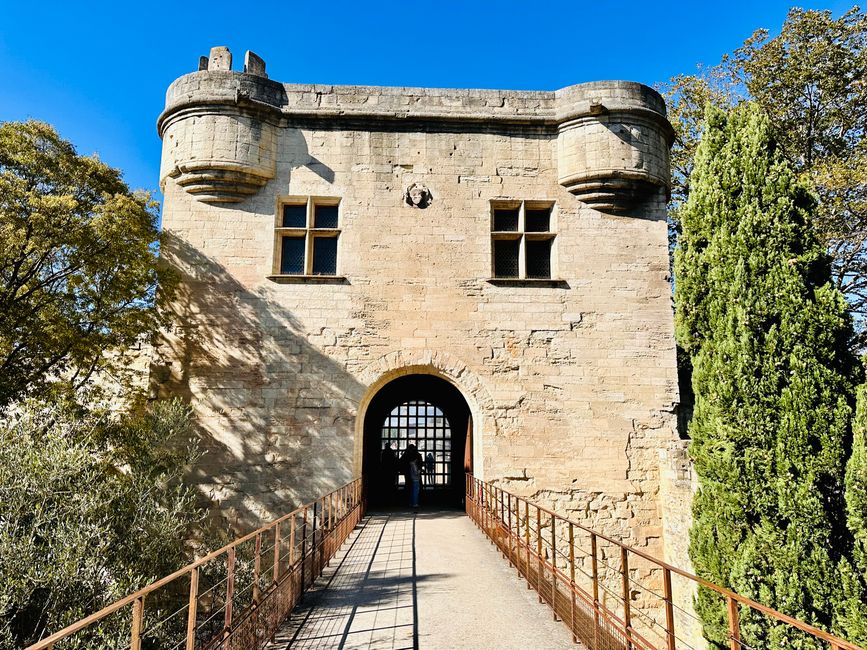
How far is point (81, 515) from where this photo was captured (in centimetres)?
632

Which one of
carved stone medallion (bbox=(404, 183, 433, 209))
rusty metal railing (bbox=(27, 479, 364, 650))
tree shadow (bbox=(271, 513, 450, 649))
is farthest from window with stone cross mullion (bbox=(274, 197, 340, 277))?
tree shadow (bbox=(271, 513, 450, 649))

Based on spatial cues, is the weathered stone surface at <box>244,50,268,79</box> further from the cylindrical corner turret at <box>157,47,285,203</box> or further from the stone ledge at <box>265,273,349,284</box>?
the stone ledge at <box>265,273,349,284</box>

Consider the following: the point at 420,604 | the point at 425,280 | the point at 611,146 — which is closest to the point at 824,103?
the point at 611,146

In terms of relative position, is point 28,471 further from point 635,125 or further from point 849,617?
point 635,125

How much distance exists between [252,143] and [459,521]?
6.90 m

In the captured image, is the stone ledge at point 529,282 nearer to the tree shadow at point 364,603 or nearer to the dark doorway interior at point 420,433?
the dark doorway interior at point 420,433

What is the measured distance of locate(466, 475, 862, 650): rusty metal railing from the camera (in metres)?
3.03

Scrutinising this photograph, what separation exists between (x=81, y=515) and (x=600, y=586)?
6.42 metres

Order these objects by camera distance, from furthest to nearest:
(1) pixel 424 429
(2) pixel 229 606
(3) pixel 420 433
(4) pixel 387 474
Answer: (3) pixel 420 433 → (1) pixel 424 429 → (4) pixel 387 474 → (2) pixel 229 606

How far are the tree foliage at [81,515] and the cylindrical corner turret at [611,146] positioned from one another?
7.49m

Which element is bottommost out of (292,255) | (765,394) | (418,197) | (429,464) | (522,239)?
(429,464)

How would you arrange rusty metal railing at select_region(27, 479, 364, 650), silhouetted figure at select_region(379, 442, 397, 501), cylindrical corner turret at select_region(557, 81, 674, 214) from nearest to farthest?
rusty metal railing at select_region(27, 479, 364, 650) → cylindrical corner turret at select_region(557, 81, 674, 214) → silhouetted figure at select_region(379, 442, 397, 501)

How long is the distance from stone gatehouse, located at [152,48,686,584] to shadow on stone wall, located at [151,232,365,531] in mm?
30

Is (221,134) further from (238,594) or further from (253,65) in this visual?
(238,594)
